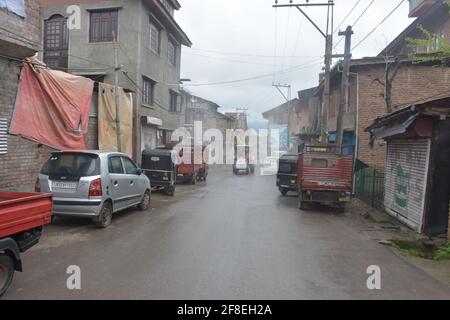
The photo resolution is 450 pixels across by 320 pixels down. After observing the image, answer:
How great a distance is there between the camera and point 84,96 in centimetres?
1233

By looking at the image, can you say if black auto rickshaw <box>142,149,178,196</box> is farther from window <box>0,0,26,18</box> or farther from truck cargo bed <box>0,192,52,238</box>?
truck cargo bed <box>0,192,52,238</box>

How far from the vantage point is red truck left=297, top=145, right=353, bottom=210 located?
13.0 m

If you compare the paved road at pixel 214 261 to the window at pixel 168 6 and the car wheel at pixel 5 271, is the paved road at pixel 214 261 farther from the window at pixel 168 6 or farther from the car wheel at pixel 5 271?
the window at pixel 168 6

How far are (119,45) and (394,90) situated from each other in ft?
46.1

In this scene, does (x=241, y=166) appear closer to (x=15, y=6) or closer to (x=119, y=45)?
(x=119, y=45)

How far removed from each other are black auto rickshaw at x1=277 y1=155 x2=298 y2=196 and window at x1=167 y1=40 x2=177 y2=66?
12543 mm

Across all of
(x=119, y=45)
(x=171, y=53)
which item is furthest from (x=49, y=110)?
(x=171, y=53)

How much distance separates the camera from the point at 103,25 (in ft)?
68.2

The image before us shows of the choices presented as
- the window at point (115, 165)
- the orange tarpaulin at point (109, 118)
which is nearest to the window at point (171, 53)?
the orange tarpaulin at point (109, 118)

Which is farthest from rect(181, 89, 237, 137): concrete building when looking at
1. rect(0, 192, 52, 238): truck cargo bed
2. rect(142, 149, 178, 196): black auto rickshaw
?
rect(0, 192, 52, 238): truck cargo bed

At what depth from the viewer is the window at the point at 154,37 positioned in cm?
2242

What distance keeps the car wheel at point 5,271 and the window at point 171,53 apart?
2281 cm

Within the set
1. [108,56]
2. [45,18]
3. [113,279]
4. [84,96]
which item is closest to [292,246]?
[113,279]
